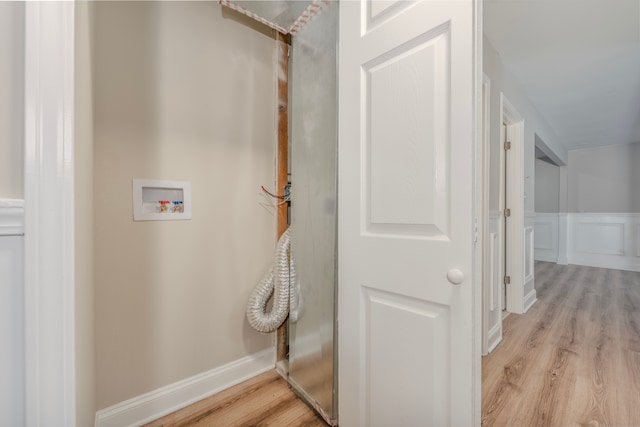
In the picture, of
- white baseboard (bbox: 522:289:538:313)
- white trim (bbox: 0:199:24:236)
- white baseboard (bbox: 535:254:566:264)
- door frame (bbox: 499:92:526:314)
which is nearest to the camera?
white trim (bbox: 0:199:24:236)

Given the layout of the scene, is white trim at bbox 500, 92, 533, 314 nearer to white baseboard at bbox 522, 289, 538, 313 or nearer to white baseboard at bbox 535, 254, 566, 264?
white baseboard at bbox 522, 289, 538, 313

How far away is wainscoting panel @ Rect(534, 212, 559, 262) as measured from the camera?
594cm

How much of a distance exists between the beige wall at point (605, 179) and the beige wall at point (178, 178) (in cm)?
677

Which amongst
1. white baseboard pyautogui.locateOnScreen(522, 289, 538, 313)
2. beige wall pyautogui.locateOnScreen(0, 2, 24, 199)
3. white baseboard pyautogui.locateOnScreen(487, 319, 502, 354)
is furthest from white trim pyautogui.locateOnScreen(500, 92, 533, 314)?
beige wall pyautogui.locateOnScreen(0, 2, 24, 199)

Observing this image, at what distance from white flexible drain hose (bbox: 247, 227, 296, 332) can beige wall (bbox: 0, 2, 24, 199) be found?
1.13 metres

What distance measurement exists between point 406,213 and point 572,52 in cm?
257

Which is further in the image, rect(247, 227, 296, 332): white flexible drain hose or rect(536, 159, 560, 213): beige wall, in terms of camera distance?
rect(536, 159, 560, 213): beige wall

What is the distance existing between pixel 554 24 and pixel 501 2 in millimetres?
535

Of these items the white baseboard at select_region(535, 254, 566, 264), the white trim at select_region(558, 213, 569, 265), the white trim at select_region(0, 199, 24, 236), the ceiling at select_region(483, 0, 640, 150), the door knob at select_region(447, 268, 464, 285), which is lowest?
the white baseboard at select_region(535, 254, 566, 264)

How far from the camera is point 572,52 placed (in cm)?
232

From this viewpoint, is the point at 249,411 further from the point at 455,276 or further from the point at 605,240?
the point at 605,240

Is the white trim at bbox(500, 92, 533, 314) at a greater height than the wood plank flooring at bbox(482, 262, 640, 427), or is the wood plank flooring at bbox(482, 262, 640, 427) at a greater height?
the white trim at bbox(500, 92, 533, 314)

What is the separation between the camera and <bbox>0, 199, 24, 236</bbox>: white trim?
65 centimetres

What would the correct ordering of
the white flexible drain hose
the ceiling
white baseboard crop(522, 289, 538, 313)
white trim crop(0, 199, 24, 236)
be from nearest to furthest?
white trim crop(0, 199, 24, 236) → the white flexible drain hose → the ceiling → white baseboard crop(522, 289, 538, 313)
